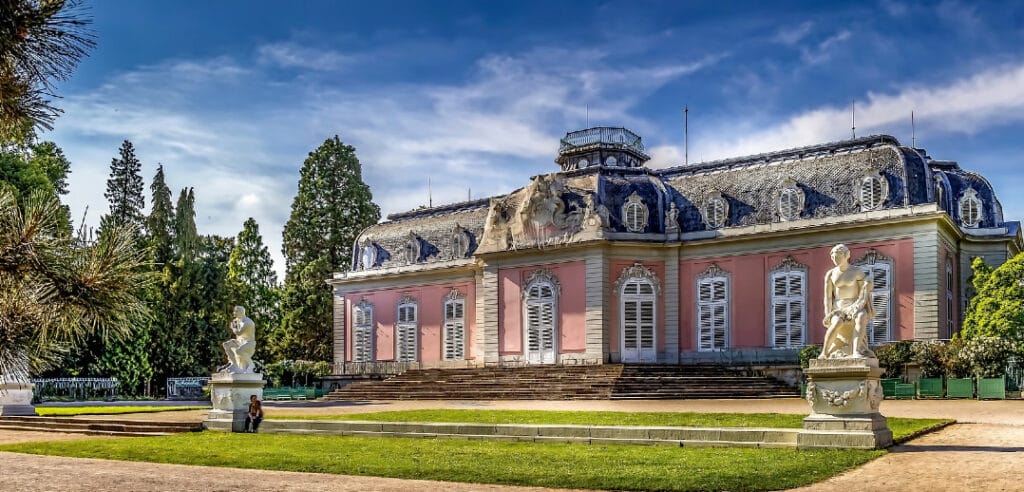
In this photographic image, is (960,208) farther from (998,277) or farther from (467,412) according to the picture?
(467,412)

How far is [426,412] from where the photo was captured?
2138 centimetres

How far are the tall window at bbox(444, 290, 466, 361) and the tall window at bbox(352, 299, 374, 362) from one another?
12.9 feet

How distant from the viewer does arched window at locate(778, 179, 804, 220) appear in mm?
29453

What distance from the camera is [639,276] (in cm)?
3123

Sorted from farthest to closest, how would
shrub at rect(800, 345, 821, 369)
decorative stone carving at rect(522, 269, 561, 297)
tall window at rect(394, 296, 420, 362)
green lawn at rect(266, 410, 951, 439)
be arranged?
tall window at rect(394, 296, 420, 362) → decorative stone carving at rect(522, 269, 561, 297) → shrub at rect(800, 345, 821, 369) → green lawn at rect(266, 410, 951, 439)

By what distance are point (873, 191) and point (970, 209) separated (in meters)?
3.62

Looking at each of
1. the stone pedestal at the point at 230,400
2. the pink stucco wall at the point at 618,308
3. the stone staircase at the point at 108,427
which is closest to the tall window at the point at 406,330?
the pink stucco wall at the point at 618,308

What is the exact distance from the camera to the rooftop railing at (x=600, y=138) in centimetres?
3572

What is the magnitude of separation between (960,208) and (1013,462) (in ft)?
66.7

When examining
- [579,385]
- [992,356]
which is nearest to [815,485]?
[992,356]

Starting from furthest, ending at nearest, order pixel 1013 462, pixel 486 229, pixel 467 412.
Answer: pixel 486 229 < pixel 467 412 < pixel 1013 462

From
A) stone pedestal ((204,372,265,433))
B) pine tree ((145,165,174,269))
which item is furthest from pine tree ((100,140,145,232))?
stone pedestal ((204,372,265,433))

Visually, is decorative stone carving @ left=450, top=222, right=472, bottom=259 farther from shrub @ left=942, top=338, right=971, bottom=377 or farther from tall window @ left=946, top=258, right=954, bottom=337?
shrub @ left=942, top=338, right=971, bottom=377

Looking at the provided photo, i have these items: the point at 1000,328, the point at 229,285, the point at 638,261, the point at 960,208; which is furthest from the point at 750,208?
the point at 229,285
